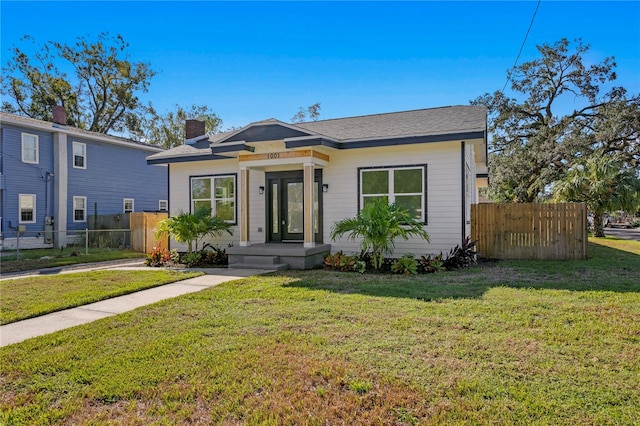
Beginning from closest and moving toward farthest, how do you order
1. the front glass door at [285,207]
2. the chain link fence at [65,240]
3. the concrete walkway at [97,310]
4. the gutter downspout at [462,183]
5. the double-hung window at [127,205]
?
1. the concrete walkway at [97,310]
2. the gutter downspout at [462,183]
3. the front glass door at [285,207]
4. the chain link fence at [65,240]
5. the double-hung window at [127,205]

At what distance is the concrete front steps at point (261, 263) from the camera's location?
30.4 feet

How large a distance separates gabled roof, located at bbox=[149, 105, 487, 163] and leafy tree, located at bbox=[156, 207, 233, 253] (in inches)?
74.6

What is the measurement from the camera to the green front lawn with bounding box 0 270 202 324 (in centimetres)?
559

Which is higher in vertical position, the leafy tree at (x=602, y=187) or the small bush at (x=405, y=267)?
the leafy tree at (x=602, y=187)

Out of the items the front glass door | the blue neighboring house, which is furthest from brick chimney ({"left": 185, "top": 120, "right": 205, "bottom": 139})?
the blue neighboring house

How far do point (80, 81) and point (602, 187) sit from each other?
3091 centimetres

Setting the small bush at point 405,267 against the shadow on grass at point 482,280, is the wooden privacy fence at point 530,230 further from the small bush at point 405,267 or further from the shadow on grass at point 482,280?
the small bush at point 405,267

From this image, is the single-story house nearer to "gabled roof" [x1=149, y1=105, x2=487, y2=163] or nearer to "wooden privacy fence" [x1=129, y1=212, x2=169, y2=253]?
"gabled roof" [x1=149, y1=105, x2=487, y2=163]

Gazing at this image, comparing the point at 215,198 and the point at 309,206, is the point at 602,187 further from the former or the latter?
the point at 215,198

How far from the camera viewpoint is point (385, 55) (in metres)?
13.8

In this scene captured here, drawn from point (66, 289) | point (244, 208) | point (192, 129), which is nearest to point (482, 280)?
point (244, 208)

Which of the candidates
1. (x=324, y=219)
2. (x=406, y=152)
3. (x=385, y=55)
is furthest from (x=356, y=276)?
(x=385, y=55)

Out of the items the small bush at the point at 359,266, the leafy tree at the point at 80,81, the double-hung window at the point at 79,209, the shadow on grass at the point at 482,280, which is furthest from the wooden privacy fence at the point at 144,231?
the leafy tree at the point at 80,81

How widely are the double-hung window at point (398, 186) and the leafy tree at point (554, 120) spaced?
574 inches
